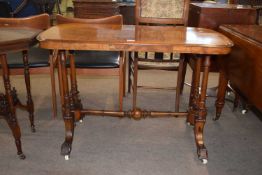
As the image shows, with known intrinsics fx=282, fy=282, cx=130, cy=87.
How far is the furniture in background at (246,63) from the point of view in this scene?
1604 mm

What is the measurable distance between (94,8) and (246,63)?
2461mm

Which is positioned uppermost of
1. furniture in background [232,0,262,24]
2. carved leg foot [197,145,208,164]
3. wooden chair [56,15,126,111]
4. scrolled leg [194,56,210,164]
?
furniture in background [232,0,262,24]

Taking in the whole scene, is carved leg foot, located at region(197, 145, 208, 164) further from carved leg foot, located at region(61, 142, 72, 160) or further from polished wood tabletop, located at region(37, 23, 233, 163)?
carved leg foot, located at region(61, 142, 72, 160)

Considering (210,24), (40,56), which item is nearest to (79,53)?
(40,56)

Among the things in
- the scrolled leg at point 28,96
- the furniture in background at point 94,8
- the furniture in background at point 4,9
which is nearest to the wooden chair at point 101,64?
the scrolled leg at point 28,96

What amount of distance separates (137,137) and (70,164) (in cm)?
59

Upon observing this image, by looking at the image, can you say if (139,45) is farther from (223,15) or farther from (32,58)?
(223,15)

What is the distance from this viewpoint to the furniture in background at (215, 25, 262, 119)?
1604 mm

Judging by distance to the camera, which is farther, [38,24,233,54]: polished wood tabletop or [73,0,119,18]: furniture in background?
[73,0,119,18]: furniture in background

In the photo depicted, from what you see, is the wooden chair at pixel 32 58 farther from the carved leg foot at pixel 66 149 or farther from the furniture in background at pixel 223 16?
the furniture in background at pixel 223 16

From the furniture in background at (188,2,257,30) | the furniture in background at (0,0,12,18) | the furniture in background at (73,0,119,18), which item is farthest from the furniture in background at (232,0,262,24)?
the furniture in background at (0,0,12,18)

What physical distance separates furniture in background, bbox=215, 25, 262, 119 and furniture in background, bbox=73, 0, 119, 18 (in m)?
1.91

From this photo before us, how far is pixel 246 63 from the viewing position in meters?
1.77

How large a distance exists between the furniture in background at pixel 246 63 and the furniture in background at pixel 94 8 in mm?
1910
